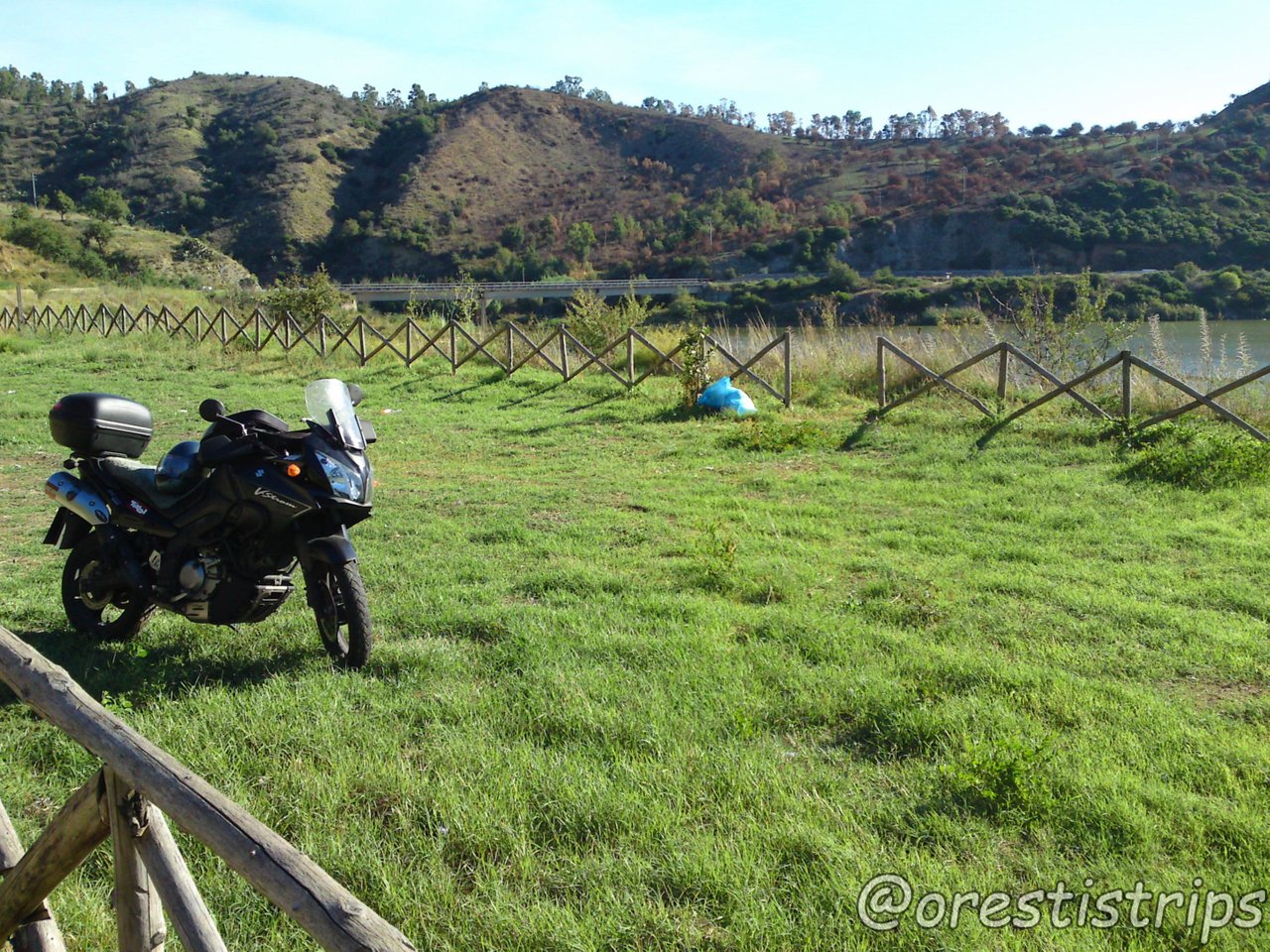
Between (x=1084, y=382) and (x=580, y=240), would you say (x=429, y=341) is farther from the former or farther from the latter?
(x=580, y=240)

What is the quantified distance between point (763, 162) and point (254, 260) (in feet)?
126

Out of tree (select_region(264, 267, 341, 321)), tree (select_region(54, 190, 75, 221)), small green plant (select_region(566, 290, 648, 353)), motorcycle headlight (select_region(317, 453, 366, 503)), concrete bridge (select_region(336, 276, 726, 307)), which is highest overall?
tree (select_region(54, 190, 75, 221))

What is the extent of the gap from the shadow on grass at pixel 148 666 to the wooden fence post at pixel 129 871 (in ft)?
6.37

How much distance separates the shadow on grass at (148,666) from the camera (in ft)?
13.0

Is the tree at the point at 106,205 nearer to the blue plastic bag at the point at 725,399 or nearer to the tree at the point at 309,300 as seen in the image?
the tree at the point at 309,300

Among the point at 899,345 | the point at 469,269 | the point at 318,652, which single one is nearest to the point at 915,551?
the point at 318,652

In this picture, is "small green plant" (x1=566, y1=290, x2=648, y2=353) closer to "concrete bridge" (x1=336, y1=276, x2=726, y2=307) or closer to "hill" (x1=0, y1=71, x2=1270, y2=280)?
"concrete bridge" (x1=336, y1=276, x2=726, y2=307)

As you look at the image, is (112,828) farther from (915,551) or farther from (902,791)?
(915,551)

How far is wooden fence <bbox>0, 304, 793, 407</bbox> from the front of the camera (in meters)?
14.1

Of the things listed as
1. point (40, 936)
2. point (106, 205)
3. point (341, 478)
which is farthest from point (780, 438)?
point (106, 205)

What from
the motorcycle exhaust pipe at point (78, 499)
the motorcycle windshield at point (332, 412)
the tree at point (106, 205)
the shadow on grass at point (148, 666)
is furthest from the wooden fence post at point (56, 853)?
the tree at point (106, 205)

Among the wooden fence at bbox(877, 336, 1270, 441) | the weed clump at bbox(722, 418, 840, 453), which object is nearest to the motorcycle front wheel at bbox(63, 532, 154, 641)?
the weed clump at bbox(722, 418, 840, 453)

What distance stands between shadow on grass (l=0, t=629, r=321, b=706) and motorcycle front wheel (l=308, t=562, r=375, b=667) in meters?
0.26

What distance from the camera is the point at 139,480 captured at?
425cm
